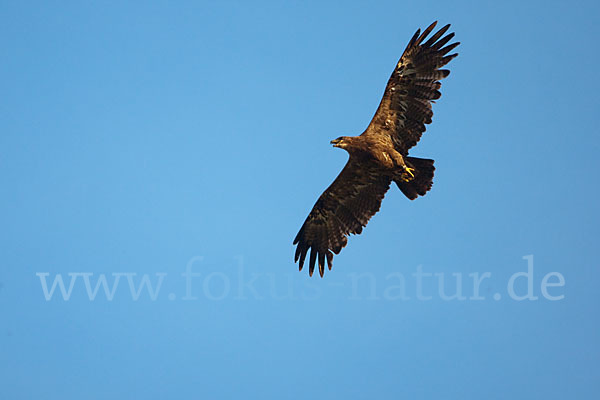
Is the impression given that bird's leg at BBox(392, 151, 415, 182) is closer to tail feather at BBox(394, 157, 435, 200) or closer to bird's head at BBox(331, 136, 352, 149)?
tail feather at BBox(394, 157, 435, 200)

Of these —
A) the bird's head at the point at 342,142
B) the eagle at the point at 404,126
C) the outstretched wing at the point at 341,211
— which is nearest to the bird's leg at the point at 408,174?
the eagle at the point at 404,126

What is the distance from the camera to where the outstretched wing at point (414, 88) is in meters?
15.3

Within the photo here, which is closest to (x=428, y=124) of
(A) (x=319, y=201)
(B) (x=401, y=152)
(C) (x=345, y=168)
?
(B) (x=401, y=152)

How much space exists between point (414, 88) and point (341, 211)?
3132 millimetres

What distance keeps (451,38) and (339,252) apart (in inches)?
193

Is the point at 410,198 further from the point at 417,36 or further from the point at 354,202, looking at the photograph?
the point at 417,36

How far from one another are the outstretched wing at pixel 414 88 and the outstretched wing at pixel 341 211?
3.21 feet

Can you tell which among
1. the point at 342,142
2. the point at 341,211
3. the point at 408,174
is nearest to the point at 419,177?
the point at 408,174

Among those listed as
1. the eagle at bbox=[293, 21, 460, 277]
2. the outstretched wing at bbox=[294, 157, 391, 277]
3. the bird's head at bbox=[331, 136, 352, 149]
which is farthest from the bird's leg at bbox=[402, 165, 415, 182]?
the bird's head at bbox=[331, 136, 352, 149]

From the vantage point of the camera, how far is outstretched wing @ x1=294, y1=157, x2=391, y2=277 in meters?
16.5

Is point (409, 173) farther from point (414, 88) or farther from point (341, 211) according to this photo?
point (341, 211)

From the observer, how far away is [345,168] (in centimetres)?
1634

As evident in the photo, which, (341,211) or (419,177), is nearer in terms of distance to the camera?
(419,177)

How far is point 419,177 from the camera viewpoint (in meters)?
15.7
